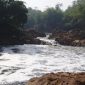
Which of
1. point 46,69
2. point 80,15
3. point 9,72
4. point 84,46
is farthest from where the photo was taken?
point 80,15

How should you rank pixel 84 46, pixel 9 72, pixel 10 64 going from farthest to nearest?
pixel 84 46, pixel 10 64, pixel 9 72

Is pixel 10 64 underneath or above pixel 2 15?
underneath

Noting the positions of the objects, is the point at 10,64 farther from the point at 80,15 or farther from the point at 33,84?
the point at 80,15

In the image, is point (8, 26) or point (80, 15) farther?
point (80, 15)

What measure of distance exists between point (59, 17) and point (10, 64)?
262 ft

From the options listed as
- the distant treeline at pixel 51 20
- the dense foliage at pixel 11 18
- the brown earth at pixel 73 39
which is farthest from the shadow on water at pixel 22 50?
the distant treeline at pixel 51 20

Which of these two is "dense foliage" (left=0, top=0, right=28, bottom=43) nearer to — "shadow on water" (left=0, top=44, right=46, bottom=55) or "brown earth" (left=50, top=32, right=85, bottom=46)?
"brown earth" (left=50, top=32, right=85, bottom=46)

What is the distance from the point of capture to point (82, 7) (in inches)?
2670


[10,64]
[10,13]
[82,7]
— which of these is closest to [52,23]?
[82,7]

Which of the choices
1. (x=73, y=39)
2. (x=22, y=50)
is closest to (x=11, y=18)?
(x=73, y=39)

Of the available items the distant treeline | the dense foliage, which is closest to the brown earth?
the dense foliage

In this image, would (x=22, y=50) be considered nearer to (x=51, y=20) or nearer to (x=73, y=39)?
(x=73, y=39)

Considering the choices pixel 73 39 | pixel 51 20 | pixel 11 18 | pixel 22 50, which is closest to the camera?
pixel 22 50

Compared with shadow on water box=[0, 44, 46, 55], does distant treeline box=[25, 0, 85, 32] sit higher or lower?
higher
